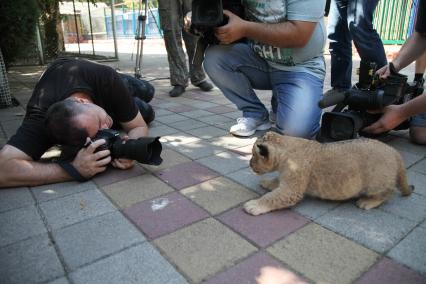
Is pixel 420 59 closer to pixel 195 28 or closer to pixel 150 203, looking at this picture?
pixel 195 28

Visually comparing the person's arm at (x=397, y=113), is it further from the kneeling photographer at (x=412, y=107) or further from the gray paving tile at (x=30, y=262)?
the gray paving tile at (x=30, y=262)

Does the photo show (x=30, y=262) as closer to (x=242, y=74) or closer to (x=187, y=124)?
(x=187, y=124)

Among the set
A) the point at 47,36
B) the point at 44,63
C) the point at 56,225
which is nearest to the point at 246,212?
the point at 56,225

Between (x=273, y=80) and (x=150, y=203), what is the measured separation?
2.01m

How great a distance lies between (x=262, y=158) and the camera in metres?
2.33

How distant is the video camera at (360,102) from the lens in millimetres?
2961

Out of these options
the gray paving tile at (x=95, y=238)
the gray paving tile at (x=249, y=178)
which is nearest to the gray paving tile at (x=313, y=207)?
the gray paving tile at (x=249, y=178)

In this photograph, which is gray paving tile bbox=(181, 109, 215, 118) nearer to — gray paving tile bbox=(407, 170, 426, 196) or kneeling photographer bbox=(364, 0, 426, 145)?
kneeling photographer bbox=(364, 0, 426, 145)

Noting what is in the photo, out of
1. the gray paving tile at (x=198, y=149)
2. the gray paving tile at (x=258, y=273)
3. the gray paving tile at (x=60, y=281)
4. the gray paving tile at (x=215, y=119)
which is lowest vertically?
the gray paving tile at (x=60, y=281)

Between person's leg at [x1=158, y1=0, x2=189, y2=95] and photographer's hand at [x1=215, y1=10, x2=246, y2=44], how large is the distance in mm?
2575

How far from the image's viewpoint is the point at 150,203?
237 centimetres

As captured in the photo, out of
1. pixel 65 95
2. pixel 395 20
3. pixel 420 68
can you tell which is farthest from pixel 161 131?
pixel 395 20

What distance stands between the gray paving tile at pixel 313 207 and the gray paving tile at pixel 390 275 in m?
0.52

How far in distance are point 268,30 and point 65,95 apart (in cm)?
177
